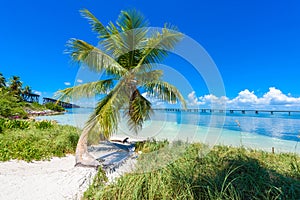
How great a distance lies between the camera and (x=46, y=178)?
14.1 ft

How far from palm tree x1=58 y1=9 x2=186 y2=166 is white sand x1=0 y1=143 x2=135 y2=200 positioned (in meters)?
0.80

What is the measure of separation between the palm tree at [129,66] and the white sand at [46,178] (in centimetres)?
80

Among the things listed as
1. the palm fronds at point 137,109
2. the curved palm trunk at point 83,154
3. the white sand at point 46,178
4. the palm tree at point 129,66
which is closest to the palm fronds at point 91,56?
the palm tree at point 129,66

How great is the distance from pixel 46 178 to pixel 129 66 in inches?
167

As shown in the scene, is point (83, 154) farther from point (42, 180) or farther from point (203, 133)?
point (203, 133)

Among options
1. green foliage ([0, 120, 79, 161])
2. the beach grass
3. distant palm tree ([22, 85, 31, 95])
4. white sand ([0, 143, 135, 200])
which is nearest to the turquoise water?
green foliage ([0, 120, 79, 161])

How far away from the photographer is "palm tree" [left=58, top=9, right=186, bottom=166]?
5.37m

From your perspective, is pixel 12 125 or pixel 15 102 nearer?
pixel 12 125

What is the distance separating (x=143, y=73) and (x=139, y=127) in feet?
7.36

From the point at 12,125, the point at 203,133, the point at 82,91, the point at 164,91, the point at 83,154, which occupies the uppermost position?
the point at 164,91

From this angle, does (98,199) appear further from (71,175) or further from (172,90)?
(172,90)

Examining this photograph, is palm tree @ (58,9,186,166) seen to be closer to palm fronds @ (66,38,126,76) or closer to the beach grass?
palm fronds @ (66,38,126,76)

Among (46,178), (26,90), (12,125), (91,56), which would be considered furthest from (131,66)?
(26,90)

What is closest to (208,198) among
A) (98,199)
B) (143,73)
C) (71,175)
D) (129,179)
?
(129,179)
